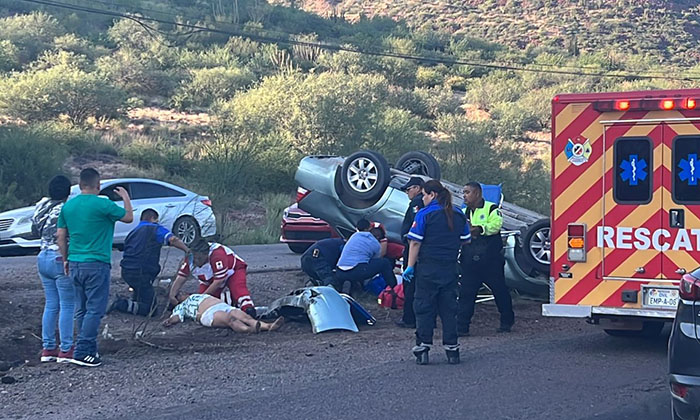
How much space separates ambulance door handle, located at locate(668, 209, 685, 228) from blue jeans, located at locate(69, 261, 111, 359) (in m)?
5.11

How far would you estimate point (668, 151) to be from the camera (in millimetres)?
8695

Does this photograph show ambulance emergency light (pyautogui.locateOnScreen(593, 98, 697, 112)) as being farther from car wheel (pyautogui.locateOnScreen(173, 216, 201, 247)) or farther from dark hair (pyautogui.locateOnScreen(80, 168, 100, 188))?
car wheel (pyautogui.locateOnScreen(173, 216, 201, 247))

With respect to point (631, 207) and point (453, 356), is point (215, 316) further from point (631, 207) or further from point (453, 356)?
point (631, 207)

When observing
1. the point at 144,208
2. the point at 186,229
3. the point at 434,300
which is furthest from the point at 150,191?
the point at 434,300

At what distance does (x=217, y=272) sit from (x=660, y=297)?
4.87m

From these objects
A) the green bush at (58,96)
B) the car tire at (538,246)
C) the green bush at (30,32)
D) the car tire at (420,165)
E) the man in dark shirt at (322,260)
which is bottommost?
the man in dark shirt at (322,260)

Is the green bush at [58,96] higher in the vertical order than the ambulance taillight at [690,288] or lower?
higher

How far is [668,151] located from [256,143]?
24.9 meters

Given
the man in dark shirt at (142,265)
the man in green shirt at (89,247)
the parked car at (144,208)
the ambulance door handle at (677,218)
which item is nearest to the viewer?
the man in green shirt at (89,247)

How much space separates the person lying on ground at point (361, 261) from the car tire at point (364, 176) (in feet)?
4.78

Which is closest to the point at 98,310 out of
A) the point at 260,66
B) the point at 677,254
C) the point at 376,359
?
the point at 376,359

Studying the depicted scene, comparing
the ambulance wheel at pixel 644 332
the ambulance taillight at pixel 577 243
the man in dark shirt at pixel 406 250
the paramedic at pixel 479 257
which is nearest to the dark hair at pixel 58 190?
the man in dark shirt at pixel 406 250

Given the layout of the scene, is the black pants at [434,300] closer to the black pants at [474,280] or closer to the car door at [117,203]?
the black pants at [474,280]

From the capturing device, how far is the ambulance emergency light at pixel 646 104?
8.56m
